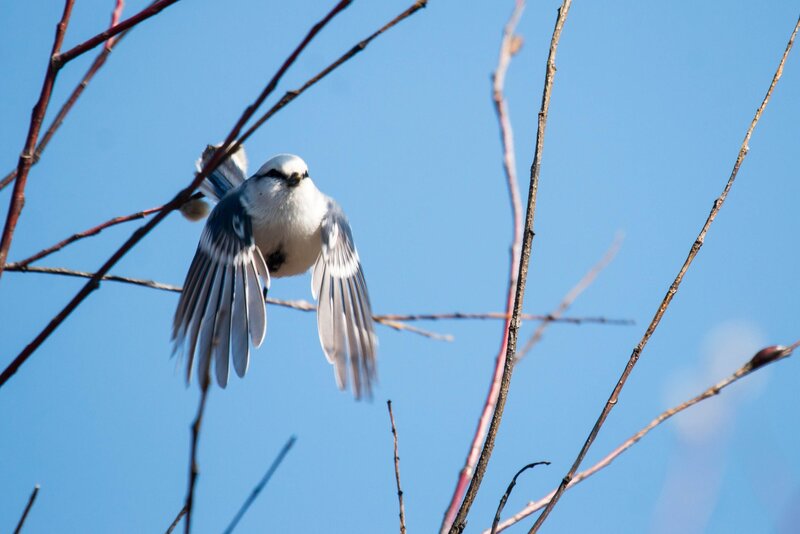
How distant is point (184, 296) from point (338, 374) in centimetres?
69

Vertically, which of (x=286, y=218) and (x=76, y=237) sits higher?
Answer: (x=286, y=218)

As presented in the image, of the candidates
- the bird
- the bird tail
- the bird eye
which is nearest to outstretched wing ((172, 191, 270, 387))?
the bird

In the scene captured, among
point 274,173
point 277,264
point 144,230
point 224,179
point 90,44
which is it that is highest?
point 224,179

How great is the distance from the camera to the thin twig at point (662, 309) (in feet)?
3.36

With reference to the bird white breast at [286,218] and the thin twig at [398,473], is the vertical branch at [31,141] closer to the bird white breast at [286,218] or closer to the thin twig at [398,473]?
the thin twig at [398,473]

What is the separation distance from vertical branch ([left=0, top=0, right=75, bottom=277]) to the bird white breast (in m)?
A: 1.83

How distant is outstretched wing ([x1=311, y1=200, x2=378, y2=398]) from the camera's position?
242cm

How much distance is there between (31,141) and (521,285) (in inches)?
24.3

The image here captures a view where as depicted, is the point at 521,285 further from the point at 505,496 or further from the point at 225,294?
the point at 225,294

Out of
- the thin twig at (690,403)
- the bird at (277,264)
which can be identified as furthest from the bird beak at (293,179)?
the thin twig at (690,403)

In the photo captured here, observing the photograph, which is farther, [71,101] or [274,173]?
[274,173]

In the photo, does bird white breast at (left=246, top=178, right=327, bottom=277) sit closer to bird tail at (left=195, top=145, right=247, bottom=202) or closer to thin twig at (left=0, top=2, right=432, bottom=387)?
bird tail at (left=195, top=145, right=247, bottom=202)

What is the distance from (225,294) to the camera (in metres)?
2.62

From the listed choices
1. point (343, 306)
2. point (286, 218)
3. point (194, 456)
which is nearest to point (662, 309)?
point (194, 456)
